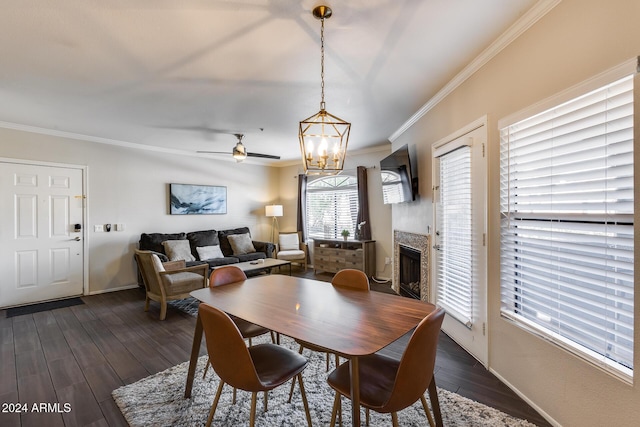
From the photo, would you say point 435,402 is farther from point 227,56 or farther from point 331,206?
point 331,206

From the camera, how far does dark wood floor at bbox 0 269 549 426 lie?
197 centimetres

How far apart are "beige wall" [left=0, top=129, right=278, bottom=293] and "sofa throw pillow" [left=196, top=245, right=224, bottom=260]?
0.69 m

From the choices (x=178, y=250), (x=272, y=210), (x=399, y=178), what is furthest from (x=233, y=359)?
(x=272, y=210)

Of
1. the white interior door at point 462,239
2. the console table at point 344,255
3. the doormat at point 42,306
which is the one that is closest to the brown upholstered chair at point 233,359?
the white interior door at point 462,239

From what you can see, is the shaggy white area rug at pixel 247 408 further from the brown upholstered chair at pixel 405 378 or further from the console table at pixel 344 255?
the console table at pixel 344 255

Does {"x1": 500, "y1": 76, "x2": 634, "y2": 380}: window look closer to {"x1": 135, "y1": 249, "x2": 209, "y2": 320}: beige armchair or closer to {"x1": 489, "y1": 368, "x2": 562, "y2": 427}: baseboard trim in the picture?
{"x1": 489, "y1": 368, "x2": 562, "y2": 427}: baseboard trim

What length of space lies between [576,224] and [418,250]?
2.25 metres

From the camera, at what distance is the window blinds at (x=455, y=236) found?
268 cm

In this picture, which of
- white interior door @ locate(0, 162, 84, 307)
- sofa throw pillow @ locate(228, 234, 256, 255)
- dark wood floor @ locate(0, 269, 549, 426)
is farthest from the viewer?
sofa throw pillow @ locate(228, 234, 256, 255)

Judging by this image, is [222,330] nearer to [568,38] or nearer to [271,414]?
[271,414]

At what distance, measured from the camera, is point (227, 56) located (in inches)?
92.7

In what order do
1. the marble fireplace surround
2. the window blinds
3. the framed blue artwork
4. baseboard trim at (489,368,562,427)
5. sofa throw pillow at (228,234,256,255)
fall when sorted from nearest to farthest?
1. baseboard trim at (489,368,562,427)
2. the window blinds
3. the marble fireplace surround
4. the framed blue artwork
5. sofa throw pillow at (228,234,256,255)

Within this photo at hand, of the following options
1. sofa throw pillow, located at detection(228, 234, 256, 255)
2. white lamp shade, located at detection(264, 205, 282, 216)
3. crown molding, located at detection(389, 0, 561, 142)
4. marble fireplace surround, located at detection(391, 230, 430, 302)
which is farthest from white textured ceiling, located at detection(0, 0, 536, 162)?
white lamp shade, located at detection(264, 205, 282, 216)

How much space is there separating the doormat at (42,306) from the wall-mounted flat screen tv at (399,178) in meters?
4.88
